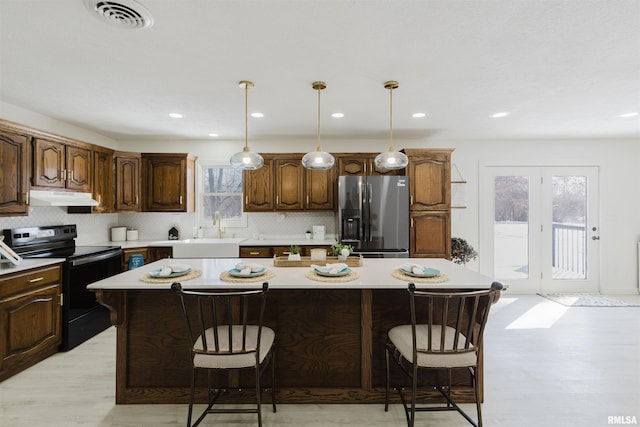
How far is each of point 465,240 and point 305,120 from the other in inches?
122

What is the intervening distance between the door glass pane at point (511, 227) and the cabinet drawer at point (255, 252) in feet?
12.0

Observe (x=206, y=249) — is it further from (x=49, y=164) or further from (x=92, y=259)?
(x=49, y=164)

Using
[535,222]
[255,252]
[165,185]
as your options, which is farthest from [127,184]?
[535,222]

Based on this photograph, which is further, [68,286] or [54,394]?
[68,286]

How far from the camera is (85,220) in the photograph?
14.1ft

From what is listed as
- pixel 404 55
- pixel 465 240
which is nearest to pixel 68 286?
pixel 404 55

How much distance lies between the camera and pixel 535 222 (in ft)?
16.9

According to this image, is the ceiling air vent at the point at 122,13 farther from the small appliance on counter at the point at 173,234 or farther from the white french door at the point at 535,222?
the white french door at the point at 535,222

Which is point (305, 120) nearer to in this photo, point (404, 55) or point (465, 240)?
point (404, 55)

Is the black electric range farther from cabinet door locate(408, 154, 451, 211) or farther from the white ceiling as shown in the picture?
cabinet door locate(408, 154, 451, 211)

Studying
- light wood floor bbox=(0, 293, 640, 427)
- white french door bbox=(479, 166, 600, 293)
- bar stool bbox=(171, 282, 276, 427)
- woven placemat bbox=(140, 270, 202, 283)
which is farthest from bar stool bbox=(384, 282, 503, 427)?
white french door bbox=(479, 166, 600, 293)

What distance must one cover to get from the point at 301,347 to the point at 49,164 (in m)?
3.28

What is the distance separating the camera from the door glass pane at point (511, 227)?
5.15 m

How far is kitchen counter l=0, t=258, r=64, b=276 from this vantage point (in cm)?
259
